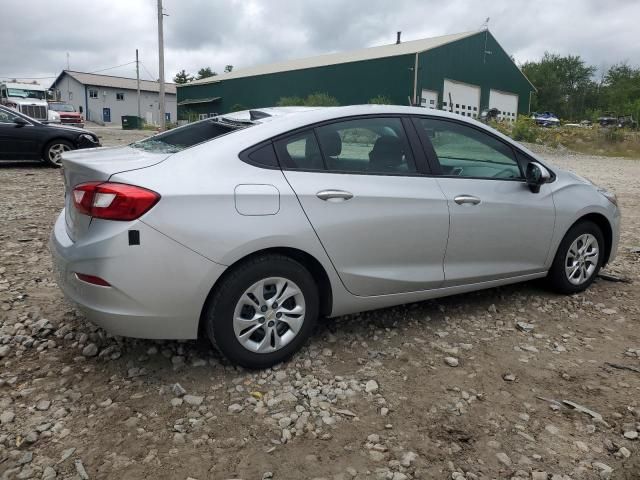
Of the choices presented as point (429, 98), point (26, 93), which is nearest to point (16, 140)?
point (26, 93)

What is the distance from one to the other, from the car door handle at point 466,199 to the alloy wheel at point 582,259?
125 centimetres

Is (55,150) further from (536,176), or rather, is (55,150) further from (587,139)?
(587,139)

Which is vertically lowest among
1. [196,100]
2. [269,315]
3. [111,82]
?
[269,315]

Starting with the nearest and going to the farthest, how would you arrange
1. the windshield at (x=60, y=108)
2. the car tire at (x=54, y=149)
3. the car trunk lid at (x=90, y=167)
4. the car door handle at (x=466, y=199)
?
the car trunk lid at (x=90, y=167) → the car door handle at (x=466, y=199) → the car tire at (x=54, y=149) → the windshield at (x=60, y=108)

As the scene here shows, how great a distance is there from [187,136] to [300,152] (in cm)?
76

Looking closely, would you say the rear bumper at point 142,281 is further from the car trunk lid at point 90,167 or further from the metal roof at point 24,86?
the metal roof at point 24,86

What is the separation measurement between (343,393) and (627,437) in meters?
1.42

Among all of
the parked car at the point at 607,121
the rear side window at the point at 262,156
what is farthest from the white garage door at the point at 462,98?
the rear side window at the point at 262,156

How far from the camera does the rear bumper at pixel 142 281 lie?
8.84ft

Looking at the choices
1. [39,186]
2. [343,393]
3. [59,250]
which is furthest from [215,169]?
[39,186]

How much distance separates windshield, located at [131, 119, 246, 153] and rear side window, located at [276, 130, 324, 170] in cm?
34

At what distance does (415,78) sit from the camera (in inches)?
1252

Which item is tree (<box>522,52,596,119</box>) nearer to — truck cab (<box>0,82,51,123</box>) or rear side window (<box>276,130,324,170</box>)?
truck cab (<box>0,82,51,123</box>)

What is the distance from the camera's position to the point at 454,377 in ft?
10.5
